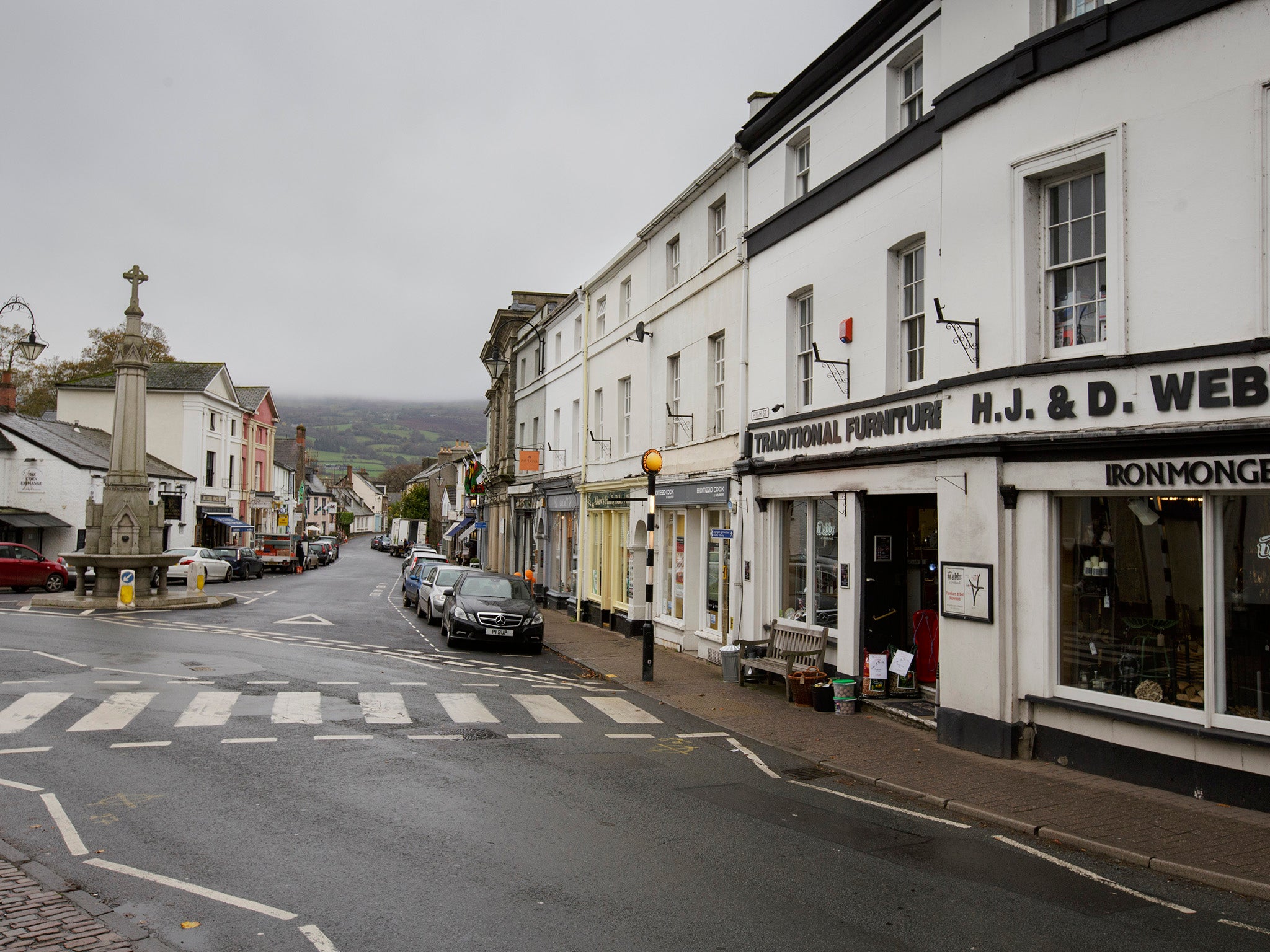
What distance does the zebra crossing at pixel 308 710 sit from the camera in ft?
34.7

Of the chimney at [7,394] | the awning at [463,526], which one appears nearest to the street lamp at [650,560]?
the chimney at [7,394]

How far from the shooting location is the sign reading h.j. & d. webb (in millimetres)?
8188

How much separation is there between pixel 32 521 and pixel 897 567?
128 feet

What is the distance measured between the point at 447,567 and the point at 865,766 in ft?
61.4

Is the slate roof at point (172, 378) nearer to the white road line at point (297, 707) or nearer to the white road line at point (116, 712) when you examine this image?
the white road line at point (116, 712)

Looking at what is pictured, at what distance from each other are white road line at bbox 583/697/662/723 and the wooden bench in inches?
93.4

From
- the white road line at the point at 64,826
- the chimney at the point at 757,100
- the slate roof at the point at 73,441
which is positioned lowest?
the white road line at the point at 64,826

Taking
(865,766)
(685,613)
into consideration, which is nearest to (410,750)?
(865,766)

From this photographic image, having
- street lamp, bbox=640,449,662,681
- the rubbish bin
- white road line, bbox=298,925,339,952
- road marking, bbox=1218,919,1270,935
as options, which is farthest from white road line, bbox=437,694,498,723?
road marking, bbox=1218,919,1270,935

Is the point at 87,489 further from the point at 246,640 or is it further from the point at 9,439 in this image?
the point at 246,640

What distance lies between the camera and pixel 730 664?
15727 mm

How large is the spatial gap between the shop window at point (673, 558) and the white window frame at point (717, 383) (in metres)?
2.29

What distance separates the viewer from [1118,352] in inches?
359

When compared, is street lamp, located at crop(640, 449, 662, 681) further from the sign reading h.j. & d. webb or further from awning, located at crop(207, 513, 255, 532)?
awning, located at crop(207, 513, 255, 532)
